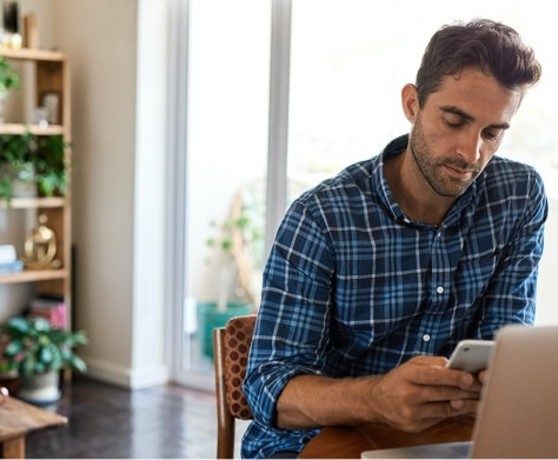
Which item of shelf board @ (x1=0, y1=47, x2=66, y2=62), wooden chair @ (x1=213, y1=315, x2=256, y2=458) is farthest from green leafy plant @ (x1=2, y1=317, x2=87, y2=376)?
wooden chair @ (x1=213, y1=315, x2=256, y2=458)

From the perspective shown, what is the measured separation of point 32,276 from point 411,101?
10.9 ft

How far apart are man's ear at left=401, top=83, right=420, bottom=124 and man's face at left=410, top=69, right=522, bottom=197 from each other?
0.03 metres

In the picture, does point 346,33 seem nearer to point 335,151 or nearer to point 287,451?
point 335,151

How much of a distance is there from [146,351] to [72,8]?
5.97ft

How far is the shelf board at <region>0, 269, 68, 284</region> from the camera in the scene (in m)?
4.71

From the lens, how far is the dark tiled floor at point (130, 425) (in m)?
3.87

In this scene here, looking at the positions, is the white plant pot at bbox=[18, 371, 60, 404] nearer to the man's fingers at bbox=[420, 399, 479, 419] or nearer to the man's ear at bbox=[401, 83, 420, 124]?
the man's ear at bbox=[401, 83, 420, 124]

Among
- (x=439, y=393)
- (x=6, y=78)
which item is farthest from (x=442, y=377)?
(x=6, y=78)

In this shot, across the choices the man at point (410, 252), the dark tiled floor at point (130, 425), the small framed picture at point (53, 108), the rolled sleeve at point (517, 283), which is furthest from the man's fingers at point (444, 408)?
the small framed picture at point (53, 108)

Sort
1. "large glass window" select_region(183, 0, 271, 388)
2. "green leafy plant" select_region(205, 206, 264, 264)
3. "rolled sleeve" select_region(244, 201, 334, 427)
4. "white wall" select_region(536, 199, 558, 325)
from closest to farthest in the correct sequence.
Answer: "rolled sleeve" select_region(244, 201, 334, 427), "white wall" select_region(536, 199, 558, 325), "large glass window" select_region(183, 0, 271, 388), "green leafy plant" select_region(205, 206, 264, 264)

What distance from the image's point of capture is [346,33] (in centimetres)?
422

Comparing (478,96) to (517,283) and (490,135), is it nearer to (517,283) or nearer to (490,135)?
(490,135)

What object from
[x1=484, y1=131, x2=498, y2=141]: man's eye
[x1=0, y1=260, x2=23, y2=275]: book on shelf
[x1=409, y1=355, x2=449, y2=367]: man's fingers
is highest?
[x1=484, y1=131, x2=498, y2=141]: man's eye

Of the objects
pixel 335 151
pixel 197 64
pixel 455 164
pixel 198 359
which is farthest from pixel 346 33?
pixel 455 164
